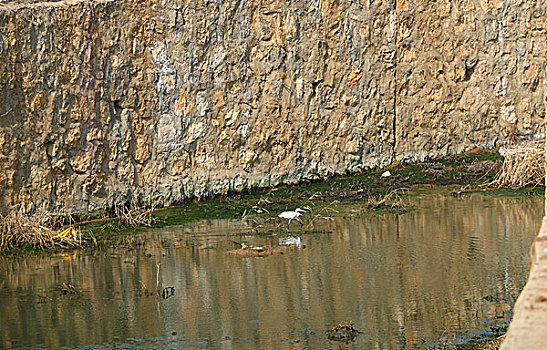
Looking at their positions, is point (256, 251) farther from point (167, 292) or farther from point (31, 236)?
point (31, 236)

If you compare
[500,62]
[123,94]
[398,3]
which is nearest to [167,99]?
[123,94]

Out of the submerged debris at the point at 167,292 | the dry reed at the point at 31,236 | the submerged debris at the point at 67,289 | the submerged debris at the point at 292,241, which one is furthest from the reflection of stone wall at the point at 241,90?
the submerged debris at the point at 167,292

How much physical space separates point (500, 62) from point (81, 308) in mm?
12706

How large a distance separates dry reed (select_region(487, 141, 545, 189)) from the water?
2.14 metres

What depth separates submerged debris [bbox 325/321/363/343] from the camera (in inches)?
291

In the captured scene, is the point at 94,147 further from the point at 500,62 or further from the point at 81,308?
the point at 500,62

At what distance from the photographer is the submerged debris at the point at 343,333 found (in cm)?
739

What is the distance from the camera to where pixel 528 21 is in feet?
63.3

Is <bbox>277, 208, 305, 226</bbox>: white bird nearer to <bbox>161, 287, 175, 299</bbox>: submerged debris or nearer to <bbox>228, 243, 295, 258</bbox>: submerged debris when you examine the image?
<bbox>228, 243, 295, 258</bbox>: submerged debris

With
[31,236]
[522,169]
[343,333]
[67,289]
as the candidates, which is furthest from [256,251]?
[522,169]

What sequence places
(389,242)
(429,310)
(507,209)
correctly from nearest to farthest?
1. (429,310)
2. (389,242)
3. (507,209)

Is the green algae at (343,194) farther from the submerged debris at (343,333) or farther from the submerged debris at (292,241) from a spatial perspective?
the submerged debris at (343,333)

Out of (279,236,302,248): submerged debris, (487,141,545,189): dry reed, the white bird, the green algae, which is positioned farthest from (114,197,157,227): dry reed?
(487,141,545,189): dry reed

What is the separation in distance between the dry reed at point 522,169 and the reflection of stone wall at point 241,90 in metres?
2.77
